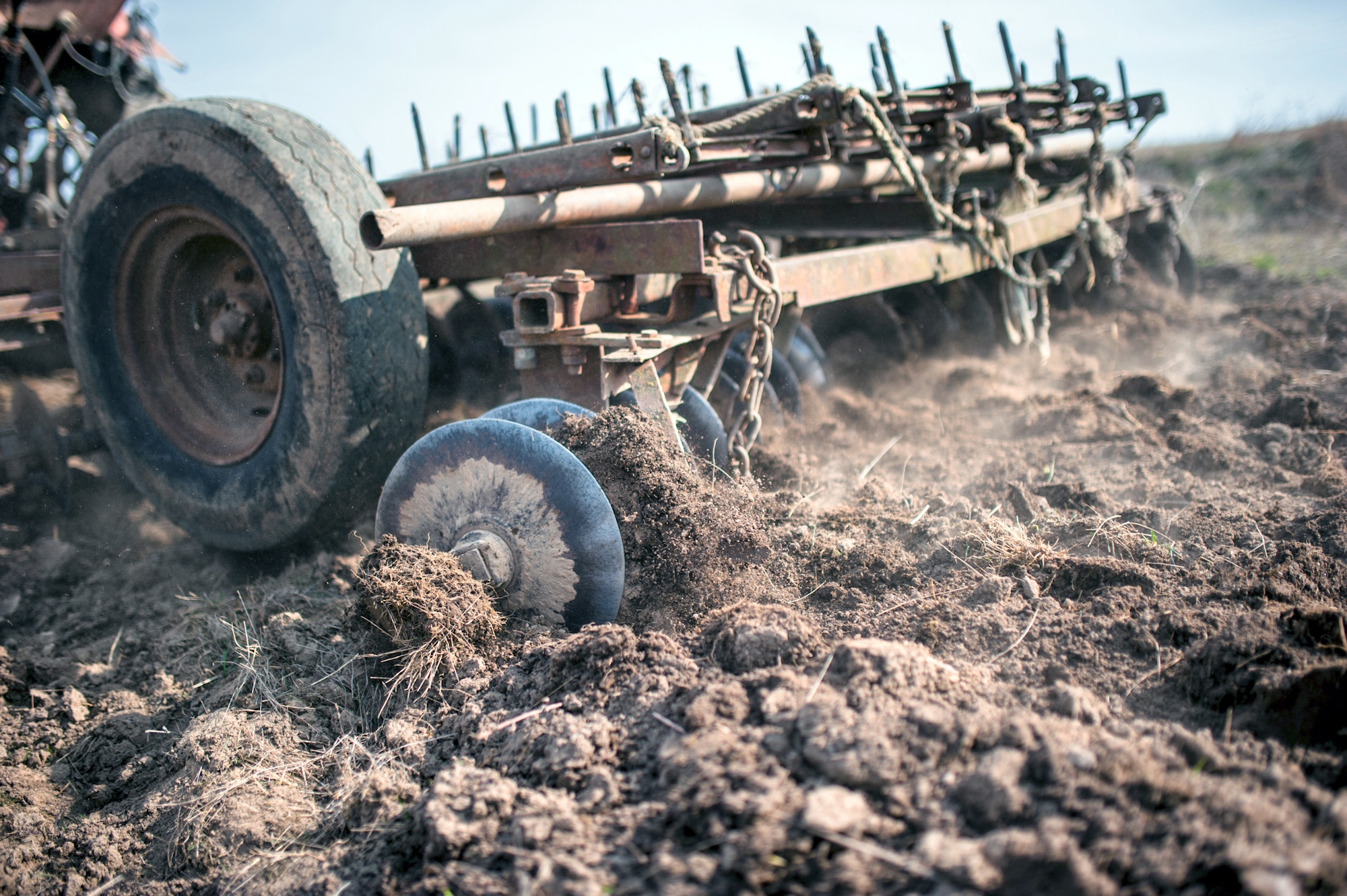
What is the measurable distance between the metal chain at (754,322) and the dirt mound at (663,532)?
1.78ft

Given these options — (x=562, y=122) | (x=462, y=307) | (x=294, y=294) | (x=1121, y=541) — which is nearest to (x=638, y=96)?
(x=562, y=122)

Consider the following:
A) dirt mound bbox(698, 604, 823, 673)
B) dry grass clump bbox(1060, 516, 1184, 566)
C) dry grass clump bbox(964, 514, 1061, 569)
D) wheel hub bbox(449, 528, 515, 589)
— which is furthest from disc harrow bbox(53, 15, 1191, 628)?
dry grass clump bbox(1060, 516, 1184, 566)

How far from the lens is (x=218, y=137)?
2.93m

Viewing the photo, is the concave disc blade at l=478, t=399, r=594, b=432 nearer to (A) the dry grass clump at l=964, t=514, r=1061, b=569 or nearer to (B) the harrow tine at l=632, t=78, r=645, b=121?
(A) the dry grass clump at l=964, t=514, r=1061, b=569

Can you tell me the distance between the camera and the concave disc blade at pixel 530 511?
2264 mm

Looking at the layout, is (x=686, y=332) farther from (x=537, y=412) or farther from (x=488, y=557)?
(x=488, y=557)

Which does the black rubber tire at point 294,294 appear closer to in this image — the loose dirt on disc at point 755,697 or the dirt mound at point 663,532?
the loose dirt on disc at point 755,697

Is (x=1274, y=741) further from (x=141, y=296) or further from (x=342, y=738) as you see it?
(x=141, y=296)

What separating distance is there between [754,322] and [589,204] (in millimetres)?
739

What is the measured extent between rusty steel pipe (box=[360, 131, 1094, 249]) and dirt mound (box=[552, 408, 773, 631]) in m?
0.76

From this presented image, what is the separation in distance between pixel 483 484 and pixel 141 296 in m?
2.17

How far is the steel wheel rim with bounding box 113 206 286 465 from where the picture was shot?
3312mm

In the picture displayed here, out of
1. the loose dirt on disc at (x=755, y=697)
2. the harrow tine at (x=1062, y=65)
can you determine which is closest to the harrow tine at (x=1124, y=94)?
the harrow tine at (x=1062, y=65)

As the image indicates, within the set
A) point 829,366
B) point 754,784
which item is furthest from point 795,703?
point 829,366
